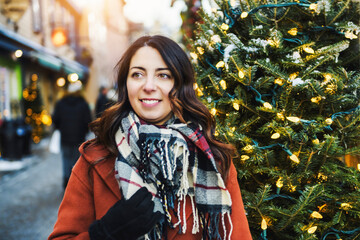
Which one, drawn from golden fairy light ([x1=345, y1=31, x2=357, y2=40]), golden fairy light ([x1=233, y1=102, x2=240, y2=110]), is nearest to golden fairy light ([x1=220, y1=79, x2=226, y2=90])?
golden fairy light ([x1=233, y1=102, x2=240, y2=110])

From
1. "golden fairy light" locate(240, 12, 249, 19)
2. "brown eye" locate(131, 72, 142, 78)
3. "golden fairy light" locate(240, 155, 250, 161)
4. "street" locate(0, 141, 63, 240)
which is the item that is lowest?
"street" locate(0, 141, 63, 240)

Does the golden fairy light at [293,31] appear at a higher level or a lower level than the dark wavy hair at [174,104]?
higher

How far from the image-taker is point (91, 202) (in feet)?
5.05

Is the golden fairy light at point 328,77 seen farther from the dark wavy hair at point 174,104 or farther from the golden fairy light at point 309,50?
the dark wavy hair at point 174,104

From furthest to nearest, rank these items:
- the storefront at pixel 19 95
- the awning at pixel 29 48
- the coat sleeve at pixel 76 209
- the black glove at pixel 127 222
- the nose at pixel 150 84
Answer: the awning at pixel 29 48 < the storefront at pixel 19 95 < the nose at pixel 150 84 < the coat sleeve at pixel 76 209 < the black glove at pixel 127 222

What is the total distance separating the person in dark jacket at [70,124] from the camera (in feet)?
18.0

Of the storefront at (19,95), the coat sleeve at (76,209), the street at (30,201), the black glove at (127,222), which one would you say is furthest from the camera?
the storefront at (19,95)

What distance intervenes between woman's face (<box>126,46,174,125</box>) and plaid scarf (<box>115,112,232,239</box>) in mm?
93

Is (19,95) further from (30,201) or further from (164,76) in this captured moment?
(164,76)

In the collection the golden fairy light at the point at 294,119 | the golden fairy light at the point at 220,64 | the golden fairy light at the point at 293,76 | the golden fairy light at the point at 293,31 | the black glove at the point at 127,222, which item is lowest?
the black glove at the point at 127,222

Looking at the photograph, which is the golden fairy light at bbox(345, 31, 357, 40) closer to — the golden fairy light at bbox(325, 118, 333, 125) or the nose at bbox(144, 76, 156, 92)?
the golden fairy light at bbox(325, 118, 333, 125)

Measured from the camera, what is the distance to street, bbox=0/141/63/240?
4219 mm

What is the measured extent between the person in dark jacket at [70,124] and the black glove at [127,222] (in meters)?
4.43

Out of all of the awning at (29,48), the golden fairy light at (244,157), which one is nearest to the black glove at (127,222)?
the golden fairy light at (244,157)
